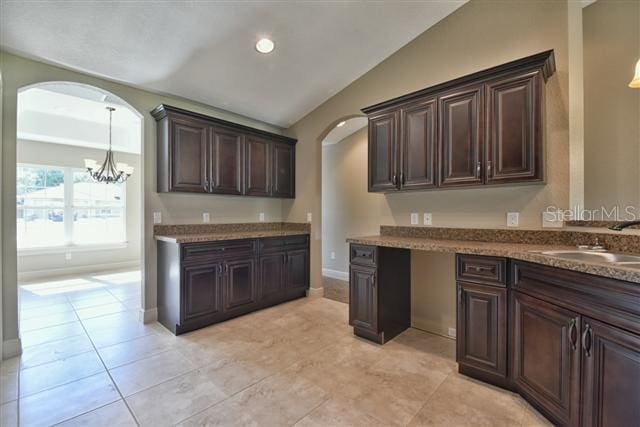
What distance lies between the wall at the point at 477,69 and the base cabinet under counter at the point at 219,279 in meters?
1.57

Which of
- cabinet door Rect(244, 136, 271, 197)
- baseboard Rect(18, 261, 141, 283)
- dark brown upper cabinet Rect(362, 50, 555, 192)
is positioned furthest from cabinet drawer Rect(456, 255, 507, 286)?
baseboard Rect(18, 261, 141, 283)

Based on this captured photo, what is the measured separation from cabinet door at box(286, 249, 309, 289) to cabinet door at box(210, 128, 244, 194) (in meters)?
1.18

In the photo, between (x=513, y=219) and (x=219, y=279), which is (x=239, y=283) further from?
(x=513, y=219)

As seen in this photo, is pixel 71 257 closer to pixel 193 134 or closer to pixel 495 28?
pixel 193 134

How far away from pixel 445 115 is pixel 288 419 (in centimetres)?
270

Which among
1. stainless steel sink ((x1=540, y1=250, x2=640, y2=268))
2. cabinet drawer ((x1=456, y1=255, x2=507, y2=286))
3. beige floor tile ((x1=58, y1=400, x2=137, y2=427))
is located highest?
stainless steel sink ((x1=540, y1=250, x2=640, y2=268))

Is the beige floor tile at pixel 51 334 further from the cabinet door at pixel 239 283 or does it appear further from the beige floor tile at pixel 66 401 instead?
the cabinet door at pixel 239 283

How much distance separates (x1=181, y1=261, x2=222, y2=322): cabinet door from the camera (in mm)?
3004

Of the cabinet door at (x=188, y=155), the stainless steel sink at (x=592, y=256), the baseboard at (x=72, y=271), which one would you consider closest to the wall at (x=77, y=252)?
the baseboard at (x=72, y=271)

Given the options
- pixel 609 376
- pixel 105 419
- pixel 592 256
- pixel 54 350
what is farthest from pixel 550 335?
pixel 54 350

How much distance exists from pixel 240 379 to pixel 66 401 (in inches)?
44.9

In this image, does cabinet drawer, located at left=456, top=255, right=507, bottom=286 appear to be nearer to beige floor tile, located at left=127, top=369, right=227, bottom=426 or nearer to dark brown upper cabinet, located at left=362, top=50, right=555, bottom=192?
dark brown upper cabinet, located at left=362, top=50, right=555, bottom=192

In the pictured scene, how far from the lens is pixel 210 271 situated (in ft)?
10.5

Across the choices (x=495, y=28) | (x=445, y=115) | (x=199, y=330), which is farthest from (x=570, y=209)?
(x=199, y=330)
